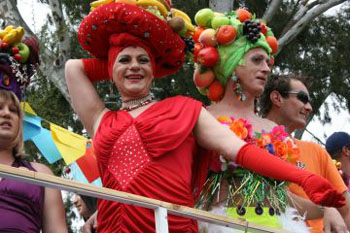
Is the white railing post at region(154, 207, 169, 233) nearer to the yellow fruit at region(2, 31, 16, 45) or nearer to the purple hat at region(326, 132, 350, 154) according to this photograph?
the yellow fruit at region(2, 31, 16, 45)

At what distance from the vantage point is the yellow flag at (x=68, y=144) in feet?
25.2

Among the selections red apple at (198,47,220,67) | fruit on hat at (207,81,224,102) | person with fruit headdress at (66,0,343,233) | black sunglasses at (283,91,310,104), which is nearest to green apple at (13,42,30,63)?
person with fruit headdress at (66,0,343,233)

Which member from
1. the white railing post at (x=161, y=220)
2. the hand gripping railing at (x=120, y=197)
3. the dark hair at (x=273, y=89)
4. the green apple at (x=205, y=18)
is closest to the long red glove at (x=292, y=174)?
the hand gripping railing at (x=120, y=197)

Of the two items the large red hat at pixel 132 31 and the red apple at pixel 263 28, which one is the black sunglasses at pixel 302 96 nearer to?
the red apple at pixel 263 28

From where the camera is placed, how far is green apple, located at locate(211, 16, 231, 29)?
4867mm

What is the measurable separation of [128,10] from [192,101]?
56cm

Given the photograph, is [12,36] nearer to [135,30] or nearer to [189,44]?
[135,30]

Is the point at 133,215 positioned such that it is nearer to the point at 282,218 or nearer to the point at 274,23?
the point at 282,218

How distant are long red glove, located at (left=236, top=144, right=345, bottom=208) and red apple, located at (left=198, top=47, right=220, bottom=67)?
90 cm

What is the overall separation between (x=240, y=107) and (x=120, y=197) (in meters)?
1.93

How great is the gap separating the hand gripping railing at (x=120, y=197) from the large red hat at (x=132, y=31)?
1.28m

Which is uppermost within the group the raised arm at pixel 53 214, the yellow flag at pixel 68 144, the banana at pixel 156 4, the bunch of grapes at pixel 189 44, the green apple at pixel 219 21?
the banana at pixel 156 4

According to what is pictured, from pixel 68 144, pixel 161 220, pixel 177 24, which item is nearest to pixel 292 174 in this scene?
pixel 161 220

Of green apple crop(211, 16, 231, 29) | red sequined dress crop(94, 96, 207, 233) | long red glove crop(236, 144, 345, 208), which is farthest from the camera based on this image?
green apple crop(211, 16, 231, 29)
